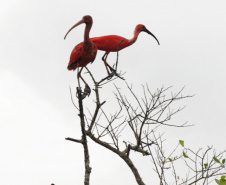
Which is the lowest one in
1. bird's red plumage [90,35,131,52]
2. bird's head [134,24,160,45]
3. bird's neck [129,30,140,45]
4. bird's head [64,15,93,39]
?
bird's head [64,15,93,39]

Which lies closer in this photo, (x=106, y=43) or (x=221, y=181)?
(x=221, y=181)

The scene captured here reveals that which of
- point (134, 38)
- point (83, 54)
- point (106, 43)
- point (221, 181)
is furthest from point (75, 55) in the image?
point (221, 181)

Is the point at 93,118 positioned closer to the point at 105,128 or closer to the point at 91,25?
the point at 105,128

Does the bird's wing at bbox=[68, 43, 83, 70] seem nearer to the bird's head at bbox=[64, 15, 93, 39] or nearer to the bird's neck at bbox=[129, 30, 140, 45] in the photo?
the bird's head at bbox=[64, 15, 93, 39]

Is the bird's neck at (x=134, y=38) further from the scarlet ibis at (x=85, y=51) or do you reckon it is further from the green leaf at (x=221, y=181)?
the green leaf at (x=221, y=181)

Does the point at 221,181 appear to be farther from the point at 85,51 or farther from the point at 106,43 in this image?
the point at 106,43

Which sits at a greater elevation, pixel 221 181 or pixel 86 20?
pixel 86 20

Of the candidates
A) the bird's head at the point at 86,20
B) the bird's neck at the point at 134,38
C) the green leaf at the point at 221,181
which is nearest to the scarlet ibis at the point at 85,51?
the bird's head at the point at 86,20

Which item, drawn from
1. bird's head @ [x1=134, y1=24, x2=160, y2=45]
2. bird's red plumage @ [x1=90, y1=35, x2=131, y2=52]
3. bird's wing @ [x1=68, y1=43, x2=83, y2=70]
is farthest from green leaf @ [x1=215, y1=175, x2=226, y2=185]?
bird's head @ [x1=134, y1=24, x2=160, y2=45]

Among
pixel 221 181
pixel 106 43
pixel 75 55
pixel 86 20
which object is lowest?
pixel 221 181

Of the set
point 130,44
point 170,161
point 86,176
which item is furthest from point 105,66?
point 86,176

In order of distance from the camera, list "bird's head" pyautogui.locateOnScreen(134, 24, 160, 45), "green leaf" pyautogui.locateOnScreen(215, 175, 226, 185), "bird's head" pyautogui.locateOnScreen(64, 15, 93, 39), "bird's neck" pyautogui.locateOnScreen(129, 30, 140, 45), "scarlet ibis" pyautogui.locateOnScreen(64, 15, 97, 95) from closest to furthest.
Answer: "green leaf" pyautogui.locateOnScreen(215, 175, 226, 185) < "scarlet ibis" pyautogui.locateOnScreen(64, 15, 97, 95) < "bird's head" pyautogui.locateOnScreen(64, 15, 93, 39) < "bird's neck" pyautogui.locateOnScreen(129, 30, 140, 45) < "bird's head" pyautogui.locateOnScreen(134, 24, 160, 45)

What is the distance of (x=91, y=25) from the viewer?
32.2ft

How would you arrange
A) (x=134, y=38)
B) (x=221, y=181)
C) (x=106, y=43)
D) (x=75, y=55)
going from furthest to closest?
(x=134, y=38) → (x=106, y=43) → (x=75, y=55) → (x=221, y=181)
